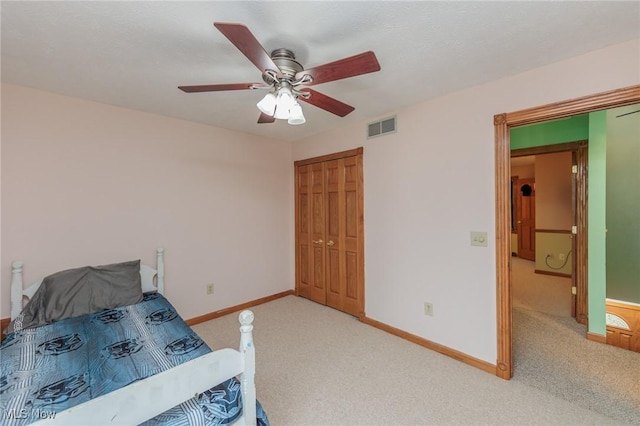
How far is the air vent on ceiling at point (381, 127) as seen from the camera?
2.89 m

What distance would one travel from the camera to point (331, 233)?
367 centimetres

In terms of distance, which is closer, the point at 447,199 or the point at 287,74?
the point at 287,74

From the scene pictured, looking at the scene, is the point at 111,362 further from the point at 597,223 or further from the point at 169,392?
the point at 597,223

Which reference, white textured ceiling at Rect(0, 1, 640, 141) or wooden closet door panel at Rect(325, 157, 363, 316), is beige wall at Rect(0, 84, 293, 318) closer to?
white textured ceiling at Rect(0, 1, 640, 141)

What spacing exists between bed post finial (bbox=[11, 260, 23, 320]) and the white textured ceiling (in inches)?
58.6

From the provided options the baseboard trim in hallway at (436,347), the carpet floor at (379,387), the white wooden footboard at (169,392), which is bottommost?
the carpet floor at (379,387)

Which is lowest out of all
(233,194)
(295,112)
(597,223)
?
(597,223)

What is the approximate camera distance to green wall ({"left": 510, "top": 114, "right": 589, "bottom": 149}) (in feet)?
10.8

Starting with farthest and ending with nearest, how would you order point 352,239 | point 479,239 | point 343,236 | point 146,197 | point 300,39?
point 343,236 → point 352,239 → point 146,197 → point 479,239 → point 300,39

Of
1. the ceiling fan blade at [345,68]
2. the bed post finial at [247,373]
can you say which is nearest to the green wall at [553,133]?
the ceiling fan blade at [345,68]

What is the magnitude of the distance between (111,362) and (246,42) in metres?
1.84

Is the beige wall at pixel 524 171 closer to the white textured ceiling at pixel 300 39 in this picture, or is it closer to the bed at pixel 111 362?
the white textured ceiling at pixel 300 39

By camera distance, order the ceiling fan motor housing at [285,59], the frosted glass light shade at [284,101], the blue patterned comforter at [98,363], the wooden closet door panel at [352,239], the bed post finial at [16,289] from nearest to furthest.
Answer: the blue patterned comforter at [98,363]
the frosted glass light shade at [284,101]
the ceiling fan motor housing at [285,59]
the bed post finial at [16,289]
the wooden closet door panel at [352,239]

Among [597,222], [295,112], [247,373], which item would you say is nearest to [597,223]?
[597,222]
